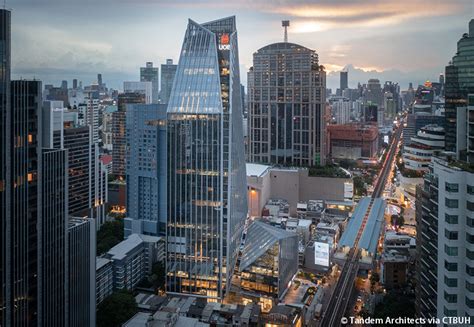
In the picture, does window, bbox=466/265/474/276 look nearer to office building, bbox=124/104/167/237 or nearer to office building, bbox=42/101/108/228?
office building, bbox=124/104/167/237

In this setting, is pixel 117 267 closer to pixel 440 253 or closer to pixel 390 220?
pixel 440 253

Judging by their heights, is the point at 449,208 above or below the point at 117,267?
above

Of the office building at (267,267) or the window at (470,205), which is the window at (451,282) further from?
the office building at (267,267)

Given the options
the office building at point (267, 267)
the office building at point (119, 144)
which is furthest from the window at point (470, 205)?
the office building at point (119, 144)

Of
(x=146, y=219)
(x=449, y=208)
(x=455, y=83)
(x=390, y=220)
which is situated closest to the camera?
(x=449, y=208)

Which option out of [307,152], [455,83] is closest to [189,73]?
[455,83]

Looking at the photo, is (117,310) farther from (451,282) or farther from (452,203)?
(452,203)
